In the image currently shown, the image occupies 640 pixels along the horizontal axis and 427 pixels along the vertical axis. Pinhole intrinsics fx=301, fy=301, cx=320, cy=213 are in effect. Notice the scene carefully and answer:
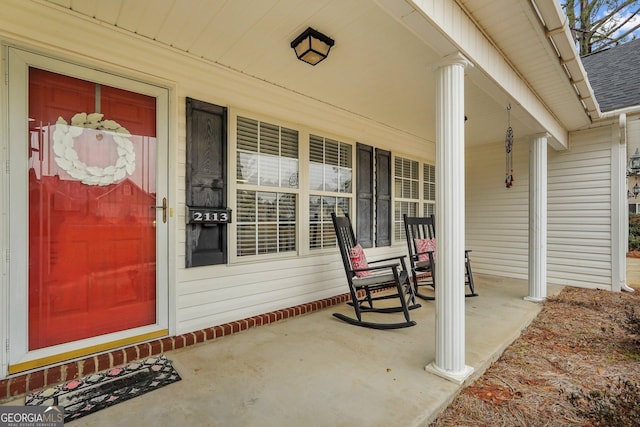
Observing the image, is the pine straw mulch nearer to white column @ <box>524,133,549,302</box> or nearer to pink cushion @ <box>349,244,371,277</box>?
white column @ <box>524,133,549,302</box>

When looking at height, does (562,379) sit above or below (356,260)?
below

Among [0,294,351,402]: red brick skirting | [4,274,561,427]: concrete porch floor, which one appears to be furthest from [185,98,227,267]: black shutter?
[4,274,561,427]: concrete porch floor

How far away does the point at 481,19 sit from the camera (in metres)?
2.08

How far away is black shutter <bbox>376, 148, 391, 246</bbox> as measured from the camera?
443 cm

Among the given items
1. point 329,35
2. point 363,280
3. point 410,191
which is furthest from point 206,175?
point 410,191

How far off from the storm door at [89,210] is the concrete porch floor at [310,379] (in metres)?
0.50

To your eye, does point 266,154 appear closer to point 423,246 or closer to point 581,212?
point 423,246

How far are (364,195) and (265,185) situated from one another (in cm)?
162

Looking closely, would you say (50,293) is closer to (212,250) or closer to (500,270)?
(212,250)

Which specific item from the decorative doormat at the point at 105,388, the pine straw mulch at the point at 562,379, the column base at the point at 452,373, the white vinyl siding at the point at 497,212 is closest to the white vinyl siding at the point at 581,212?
the white vinyl siding at the point at 497,212

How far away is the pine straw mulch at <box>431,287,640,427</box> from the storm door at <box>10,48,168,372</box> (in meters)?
2.34

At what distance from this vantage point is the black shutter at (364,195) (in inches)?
164

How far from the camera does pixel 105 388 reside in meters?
1.89

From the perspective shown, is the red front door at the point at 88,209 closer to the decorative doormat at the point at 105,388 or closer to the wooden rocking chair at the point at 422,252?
the decorative doormat at the point at 105,388
